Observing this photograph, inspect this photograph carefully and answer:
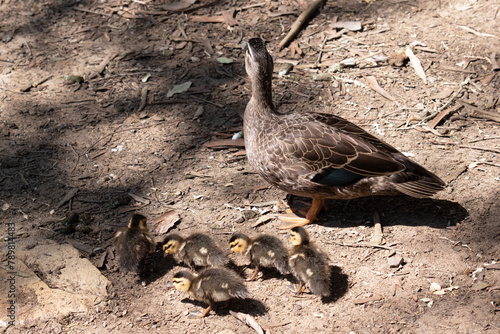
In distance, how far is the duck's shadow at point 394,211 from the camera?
17.8 ft

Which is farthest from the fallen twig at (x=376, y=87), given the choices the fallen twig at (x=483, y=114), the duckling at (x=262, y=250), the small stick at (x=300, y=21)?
the duckling at (x=262, y=250)

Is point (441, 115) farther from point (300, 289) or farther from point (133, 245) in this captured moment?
point (133, 245)

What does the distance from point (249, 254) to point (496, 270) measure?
2244mm

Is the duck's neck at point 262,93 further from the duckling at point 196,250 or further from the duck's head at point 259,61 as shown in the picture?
the duckling at point 196,250

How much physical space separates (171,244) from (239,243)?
65 centimetres

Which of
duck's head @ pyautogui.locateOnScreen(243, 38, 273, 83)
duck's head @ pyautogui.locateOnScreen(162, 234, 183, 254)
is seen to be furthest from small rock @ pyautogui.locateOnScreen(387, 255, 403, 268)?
duck's head @ pyautogui.locateOnScreen(243, 38, 273, 83)

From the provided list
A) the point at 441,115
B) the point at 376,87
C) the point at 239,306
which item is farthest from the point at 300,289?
the point at 376,87

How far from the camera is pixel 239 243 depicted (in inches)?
196

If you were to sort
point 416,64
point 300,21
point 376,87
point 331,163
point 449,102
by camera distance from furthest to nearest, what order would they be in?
point 300,21
point 416,64
point 376,87
point 449,102
point 331,163

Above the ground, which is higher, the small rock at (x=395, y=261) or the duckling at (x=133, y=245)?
the small rock at (x=395, y=261)

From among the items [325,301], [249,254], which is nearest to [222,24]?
[249,254]

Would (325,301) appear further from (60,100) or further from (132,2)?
(132,2)

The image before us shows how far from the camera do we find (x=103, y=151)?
653cm

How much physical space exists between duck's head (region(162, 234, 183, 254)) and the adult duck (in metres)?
1.11
